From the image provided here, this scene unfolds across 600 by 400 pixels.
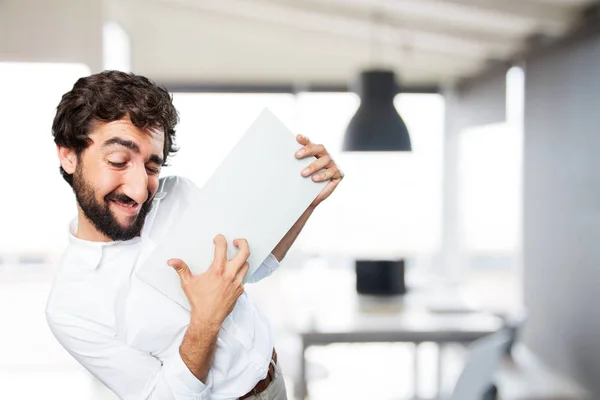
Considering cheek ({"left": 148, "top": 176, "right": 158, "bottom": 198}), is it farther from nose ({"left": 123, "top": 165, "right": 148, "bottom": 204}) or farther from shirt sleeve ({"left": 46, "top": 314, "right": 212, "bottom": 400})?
shirt sleeve ({"left": 46, "top": 314, "right": 212, "bottom": 400})

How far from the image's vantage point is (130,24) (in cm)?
641

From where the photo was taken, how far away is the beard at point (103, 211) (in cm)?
117

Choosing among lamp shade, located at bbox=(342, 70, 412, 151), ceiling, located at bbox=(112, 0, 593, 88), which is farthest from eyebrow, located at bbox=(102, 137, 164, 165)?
ceiling, located at bbox=(112, 0, 593, 88)

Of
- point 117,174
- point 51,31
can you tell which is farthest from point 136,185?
point 51,31

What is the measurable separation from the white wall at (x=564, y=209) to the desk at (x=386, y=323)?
3.94 feet

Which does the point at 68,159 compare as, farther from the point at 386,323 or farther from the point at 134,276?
the point at 386,323

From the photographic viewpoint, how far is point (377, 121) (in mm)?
3732

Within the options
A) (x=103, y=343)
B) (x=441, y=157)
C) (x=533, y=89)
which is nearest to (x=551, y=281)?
(x=533, y=89)

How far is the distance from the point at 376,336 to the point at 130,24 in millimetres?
4630

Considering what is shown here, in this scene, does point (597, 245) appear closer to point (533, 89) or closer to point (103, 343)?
point (533, 89)

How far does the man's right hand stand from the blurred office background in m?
1.74

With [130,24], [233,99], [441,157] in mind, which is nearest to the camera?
[130,24]

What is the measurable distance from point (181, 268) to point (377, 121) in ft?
9.19

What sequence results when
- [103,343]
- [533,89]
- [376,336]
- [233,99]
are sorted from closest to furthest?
[103,343]
[376,336]
[533,89]
[233,99]
